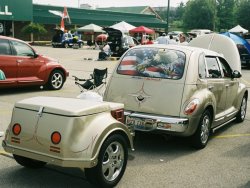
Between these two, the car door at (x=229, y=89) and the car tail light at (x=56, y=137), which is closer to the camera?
the car tail light at (x=56, y=137)

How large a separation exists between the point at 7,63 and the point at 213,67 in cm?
596

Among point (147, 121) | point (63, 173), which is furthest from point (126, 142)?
point (147, 121)

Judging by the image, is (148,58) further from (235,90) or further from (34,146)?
(34,146)

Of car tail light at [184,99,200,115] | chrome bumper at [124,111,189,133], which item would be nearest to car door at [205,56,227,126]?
car tail light at [184,99,200,115]

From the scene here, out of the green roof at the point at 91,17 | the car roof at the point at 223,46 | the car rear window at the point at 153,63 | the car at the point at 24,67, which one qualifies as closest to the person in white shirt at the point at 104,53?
the car at the point at 24,67

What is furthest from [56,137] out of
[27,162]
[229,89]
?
[229,89]

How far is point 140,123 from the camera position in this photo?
622cm

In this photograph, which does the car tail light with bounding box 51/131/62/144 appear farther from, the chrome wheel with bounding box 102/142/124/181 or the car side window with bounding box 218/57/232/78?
the car side window with bounding box 218/57/232/78

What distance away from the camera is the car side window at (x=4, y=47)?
1090 cm

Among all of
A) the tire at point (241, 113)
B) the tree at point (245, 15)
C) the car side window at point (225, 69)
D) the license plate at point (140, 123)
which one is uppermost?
the tree at point (245, 15)

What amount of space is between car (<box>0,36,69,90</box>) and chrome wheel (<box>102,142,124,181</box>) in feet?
22.3

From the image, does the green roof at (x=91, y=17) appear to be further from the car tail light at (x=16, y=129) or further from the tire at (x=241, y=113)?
the car tail light at (x=16, y=129)

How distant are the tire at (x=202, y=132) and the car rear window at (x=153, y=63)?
0.80 meters

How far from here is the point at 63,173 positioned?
504cm
